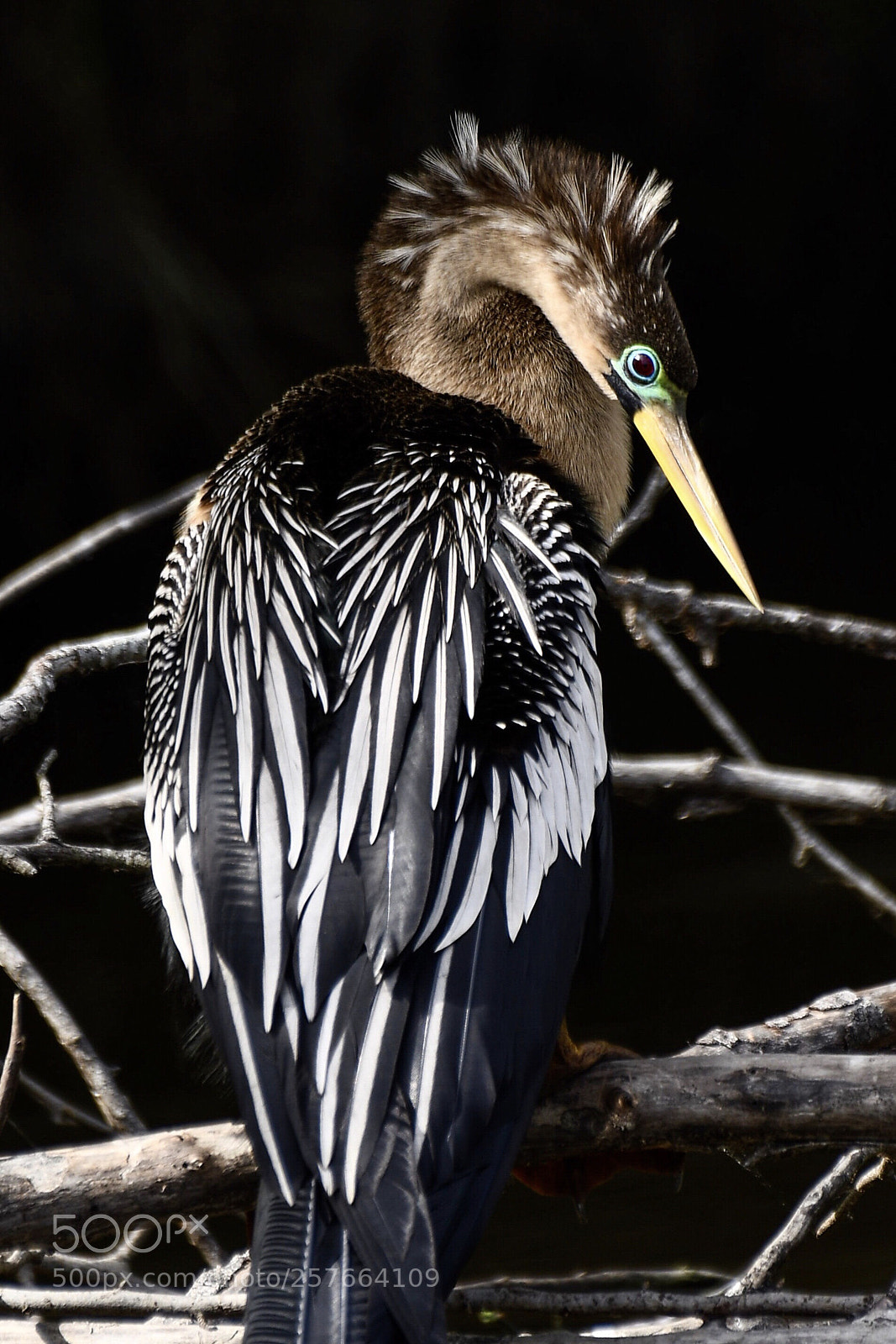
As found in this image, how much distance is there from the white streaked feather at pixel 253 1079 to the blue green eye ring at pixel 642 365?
120cm

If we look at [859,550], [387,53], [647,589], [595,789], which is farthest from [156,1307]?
[859,550]

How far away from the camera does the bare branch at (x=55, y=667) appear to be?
6.48 feet

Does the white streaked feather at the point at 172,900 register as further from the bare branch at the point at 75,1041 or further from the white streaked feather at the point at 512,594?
the white streaked feather at the point at 512,594

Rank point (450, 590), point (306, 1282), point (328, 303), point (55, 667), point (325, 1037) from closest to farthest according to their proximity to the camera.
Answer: point (306, 1282)
point (325, 1037)
point (450, 590)
point (55, 667)
point (328, 303)

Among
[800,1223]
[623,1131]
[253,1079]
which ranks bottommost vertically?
[800,1223]

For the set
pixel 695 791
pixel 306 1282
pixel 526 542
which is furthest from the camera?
pixel 695 791

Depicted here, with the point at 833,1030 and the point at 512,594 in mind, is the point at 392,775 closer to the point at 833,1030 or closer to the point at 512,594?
the point at 512,594

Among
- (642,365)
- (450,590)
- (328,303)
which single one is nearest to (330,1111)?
(450,590)

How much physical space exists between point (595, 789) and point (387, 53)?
420 centimetres

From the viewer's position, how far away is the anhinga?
1292 mm

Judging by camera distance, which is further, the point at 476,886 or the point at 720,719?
the point at 720,719

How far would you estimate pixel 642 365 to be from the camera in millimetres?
2236

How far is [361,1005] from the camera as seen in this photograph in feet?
4.38

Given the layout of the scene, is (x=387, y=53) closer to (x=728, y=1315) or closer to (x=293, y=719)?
(x=293, y=719)
